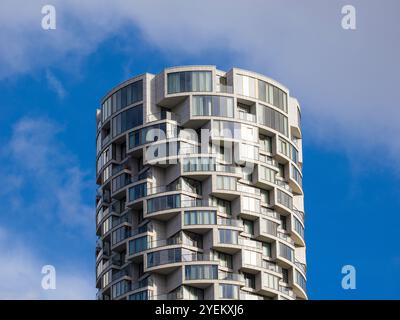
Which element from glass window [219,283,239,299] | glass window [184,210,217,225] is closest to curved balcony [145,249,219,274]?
glass window [219,283,239,299]

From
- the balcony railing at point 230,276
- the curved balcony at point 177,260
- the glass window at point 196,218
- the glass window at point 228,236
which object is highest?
the glass window at point 196,218

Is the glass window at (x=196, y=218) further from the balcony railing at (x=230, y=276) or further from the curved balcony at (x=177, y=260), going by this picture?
the balcony railing at (x=230, y=276)

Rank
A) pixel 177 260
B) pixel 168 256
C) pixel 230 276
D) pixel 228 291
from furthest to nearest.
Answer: pixel 168 256 → pixel 177 260 → pixel 230 276 → pixel 228 291

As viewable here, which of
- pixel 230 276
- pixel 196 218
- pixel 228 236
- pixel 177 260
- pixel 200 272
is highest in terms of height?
pixel 196 218

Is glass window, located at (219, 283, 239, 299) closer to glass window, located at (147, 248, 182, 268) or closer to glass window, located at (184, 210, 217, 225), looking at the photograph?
glass window, located at (147, 248, 182, 268)

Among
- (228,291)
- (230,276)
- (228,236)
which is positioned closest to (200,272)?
(230,276)

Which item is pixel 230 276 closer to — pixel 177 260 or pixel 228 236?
pixel 228 236

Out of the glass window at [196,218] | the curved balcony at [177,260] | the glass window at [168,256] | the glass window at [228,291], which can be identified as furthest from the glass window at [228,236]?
the glass window at [228,291]

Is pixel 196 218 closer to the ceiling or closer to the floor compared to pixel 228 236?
closer to the ceiling
